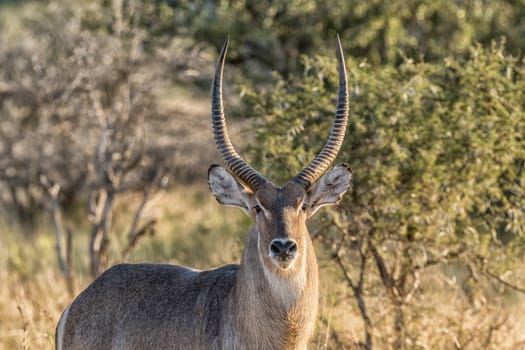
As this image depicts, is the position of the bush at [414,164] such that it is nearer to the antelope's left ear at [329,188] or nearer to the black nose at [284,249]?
the antelope's left ear at [329,188]

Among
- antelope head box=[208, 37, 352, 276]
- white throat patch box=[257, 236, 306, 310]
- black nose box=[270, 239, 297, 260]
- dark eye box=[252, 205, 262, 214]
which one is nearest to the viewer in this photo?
black nose box=[270, 239, 297, 260]

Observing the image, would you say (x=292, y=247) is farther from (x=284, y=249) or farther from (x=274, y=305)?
(x=274, y=305)

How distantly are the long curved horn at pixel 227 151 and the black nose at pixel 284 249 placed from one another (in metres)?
0.57

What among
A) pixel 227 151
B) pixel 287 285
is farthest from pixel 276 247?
pixel 227 151

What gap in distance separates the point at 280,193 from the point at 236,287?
27.6 inches

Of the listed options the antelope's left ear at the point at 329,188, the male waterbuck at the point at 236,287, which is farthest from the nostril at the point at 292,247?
the antelope's left ear at the point at 329,188

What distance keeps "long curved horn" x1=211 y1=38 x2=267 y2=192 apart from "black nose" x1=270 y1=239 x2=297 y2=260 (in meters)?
0.57

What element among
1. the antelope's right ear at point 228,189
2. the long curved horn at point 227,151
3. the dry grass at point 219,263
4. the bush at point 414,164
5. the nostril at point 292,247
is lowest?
the dry grass at point 219,263

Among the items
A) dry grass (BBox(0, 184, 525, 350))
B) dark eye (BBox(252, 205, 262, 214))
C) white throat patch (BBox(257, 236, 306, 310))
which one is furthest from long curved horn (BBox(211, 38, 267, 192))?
dry grass (BBox(0, 184, 525, 350))

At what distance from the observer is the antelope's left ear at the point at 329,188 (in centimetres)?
561

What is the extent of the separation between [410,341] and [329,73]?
2.45 meters

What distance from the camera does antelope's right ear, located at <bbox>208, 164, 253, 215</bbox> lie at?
18.5 feet

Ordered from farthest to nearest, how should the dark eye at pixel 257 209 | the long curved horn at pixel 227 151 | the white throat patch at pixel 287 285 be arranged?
the long curved horn at pixel 227 151, the dark eye at pixel 257 209, the white throat patch at pixel 287 285

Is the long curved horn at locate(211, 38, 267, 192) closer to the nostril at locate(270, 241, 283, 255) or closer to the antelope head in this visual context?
the antelope head
